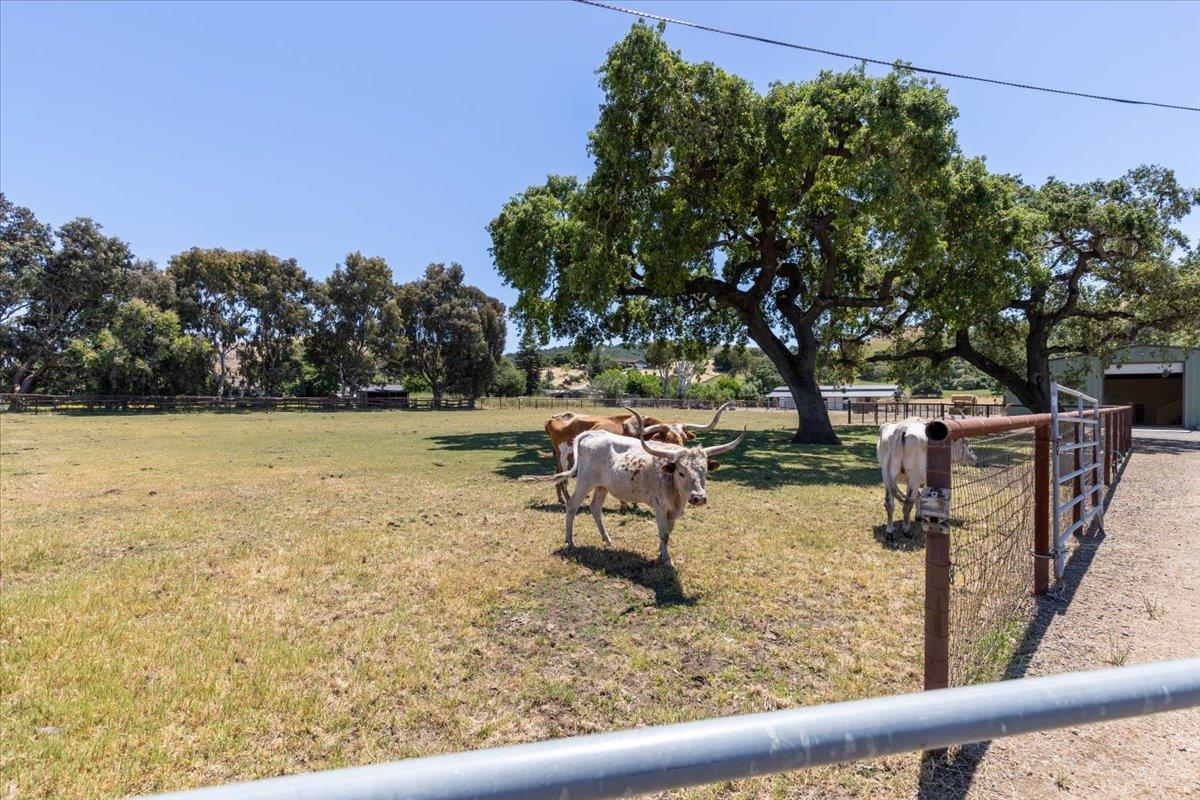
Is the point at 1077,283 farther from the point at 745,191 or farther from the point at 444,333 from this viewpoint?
the point at 444,333

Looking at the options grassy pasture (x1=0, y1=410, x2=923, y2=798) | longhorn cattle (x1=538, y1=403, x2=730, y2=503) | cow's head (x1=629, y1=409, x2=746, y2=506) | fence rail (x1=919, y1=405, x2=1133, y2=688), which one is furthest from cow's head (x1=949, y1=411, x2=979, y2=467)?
cow's head (x1=629, y1=409, x2=746, y2=506)

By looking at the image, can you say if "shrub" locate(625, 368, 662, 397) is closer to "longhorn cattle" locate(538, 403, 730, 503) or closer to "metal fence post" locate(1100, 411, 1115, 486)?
"metal fence post" locate(1100, 411, 1115, 486)

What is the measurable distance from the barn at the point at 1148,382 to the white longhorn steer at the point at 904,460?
25.0 meters

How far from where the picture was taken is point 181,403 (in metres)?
43.5

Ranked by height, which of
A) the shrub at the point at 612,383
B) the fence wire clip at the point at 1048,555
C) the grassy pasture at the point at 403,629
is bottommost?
the grassy pasture at the point at 403,629

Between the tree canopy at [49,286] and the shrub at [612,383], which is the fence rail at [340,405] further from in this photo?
the shrub at [612,383]

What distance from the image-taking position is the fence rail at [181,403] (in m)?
39.5

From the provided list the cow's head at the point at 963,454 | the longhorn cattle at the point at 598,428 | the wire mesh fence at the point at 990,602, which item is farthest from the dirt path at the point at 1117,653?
the longhorn cattle at the point at 598,428

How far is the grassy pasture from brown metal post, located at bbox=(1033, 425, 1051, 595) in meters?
1.02

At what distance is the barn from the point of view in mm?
27644

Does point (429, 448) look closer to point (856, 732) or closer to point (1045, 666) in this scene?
point (1045, 666)

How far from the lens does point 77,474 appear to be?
12.7 meters

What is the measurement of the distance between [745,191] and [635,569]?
14112mm

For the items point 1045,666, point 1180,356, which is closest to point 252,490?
point 1045,666
